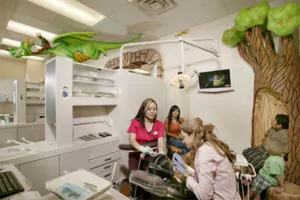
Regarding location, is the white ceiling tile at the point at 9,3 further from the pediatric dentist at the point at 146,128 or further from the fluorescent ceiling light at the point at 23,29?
the pediatric dentist at the point at 146,128

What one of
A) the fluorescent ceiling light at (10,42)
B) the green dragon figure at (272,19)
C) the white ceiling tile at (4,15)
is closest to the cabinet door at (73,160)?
the white ceiling tile at (4,15)

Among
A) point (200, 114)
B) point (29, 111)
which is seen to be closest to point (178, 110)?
point (200, 114)

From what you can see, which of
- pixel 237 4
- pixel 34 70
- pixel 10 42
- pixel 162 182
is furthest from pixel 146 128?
pixel 34 70

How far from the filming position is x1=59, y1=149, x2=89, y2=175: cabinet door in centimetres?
173

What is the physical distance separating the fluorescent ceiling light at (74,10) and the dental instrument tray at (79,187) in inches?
91.6

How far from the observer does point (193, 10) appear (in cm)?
233

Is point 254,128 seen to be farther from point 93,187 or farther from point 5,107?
point 5,107

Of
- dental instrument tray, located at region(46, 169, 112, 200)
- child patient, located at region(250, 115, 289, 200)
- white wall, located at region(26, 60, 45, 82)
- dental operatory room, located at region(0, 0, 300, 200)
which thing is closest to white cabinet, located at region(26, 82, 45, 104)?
dental operatory room, located at region(0, 0, 300, 200)

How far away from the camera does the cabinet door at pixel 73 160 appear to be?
5.66ft

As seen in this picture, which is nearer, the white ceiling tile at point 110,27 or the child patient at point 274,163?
the child patient at point 274,163

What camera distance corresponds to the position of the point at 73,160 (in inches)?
71.5

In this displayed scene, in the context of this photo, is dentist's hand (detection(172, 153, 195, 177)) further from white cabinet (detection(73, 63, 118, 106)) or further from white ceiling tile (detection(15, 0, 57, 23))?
white ceiling tile (detection(15, 0, 57, 23))

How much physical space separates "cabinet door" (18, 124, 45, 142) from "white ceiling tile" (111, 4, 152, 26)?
9.72ft

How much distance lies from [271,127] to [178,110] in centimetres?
128
